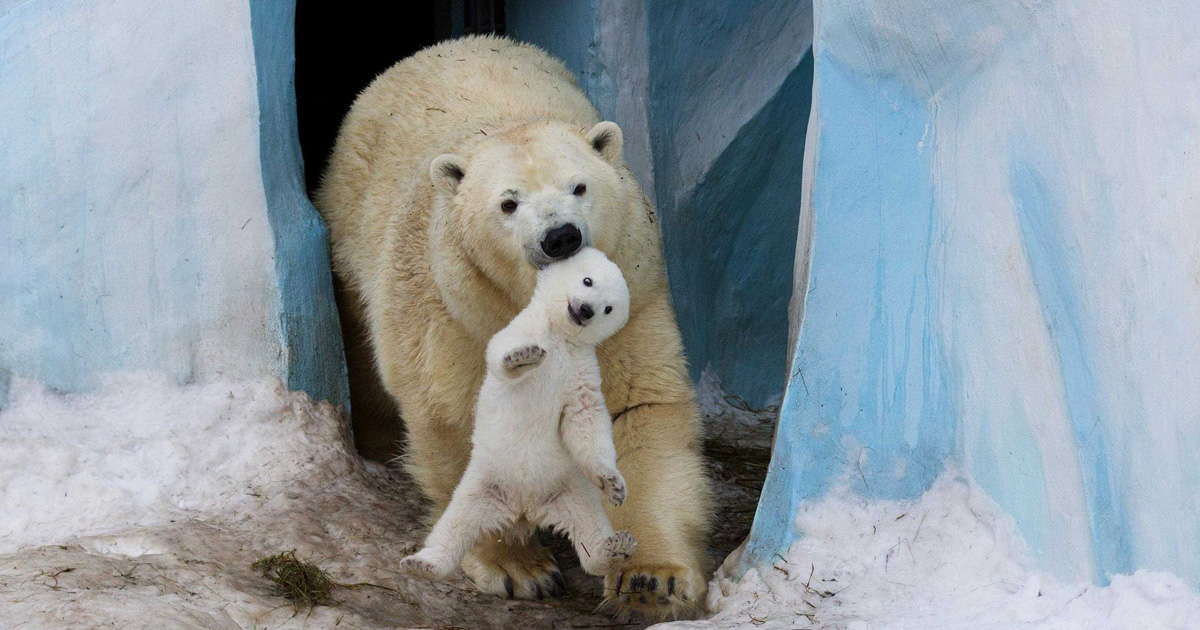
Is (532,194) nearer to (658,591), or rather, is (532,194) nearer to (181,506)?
(658,591)

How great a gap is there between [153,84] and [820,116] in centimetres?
240

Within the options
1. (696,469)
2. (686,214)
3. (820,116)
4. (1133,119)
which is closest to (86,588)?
(696,469)

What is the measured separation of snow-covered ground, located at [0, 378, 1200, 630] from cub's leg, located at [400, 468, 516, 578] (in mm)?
354

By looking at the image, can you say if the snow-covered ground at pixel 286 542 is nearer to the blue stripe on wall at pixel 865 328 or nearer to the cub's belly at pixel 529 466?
the blue stripe on wall at pixel 865 328

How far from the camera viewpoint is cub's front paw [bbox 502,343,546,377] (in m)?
3.01

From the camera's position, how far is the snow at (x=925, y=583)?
276cm

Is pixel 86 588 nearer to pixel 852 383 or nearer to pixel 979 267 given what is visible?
pixel 852 383

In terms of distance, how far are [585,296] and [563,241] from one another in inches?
13.1

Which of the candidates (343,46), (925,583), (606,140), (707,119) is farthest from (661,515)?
(343,46)

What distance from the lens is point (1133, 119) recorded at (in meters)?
2.90

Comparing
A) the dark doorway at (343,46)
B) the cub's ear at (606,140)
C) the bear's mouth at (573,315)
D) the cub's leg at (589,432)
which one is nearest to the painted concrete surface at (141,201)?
the cub's ear at (606,140)

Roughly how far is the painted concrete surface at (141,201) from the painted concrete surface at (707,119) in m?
1.53

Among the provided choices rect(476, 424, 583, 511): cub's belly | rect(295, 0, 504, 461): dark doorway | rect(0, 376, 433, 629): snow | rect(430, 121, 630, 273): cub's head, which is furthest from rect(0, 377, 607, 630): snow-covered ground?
rect(295, 0, 504, 461): dark doorway

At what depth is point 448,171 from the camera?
3990 millimetres
